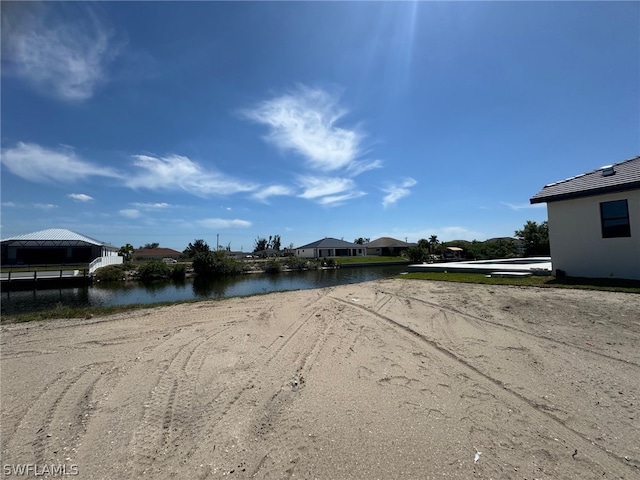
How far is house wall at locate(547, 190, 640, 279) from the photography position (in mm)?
9031

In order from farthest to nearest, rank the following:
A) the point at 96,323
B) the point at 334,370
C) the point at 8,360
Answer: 1. the point at 96,323
2. the point at 8,360
3. the point at 334,370

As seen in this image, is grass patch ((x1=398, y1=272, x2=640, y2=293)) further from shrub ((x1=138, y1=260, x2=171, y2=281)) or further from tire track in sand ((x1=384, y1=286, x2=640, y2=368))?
shrub ((x1=138, y1=260, x2=171, y2=281))

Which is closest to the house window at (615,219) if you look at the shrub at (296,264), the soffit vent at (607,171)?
the soffit vent at (607,171)

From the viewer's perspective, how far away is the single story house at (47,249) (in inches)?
1315

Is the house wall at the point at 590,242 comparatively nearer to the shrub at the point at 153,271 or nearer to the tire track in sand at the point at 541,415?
the tire track in sand at the point at 541,415

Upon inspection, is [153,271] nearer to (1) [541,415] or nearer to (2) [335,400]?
(2) [335,400]

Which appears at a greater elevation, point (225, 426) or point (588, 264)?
point (588, 264)

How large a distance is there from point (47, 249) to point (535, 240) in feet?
180

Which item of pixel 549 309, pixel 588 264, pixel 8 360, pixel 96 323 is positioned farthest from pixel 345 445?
pixel 588 264

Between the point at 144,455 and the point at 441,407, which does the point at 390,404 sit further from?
the point at 144,455

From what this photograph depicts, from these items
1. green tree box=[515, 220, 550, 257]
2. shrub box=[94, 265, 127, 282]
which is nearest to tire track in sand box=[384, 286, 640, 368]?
green tree box=[515, 220, 550, 257]

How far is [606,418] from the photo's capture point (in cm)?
262

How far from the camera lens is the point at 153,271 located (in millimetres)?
29047

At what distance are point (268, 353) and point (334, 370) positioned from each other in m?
1.18
